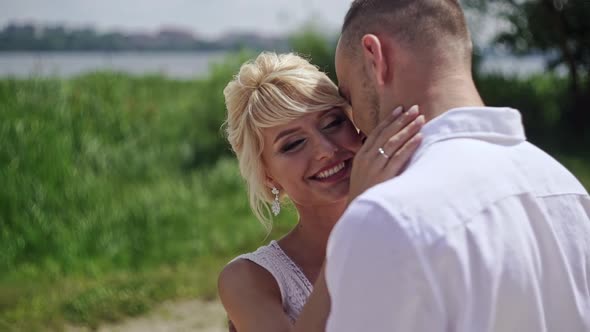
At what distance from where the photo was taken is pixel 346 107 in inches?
113

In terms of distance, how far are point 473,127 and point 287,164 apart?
114 centimetres

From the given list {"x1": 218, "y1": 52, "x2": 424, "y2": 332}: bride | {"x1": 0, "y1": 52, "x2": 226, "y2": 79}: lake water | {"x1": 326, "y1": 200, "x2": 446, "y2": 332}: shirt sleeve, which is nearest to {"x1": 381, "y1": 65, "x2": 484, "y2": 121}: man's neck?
{"x1": 326, "y1": 200, "x2": 446, "y2": 332}: shirt sleeve

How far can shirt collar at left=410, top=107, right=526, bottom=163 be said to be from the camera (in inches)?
70.6

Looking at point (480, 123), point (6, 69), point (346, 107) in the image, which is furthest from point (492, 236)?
point (6, 69)

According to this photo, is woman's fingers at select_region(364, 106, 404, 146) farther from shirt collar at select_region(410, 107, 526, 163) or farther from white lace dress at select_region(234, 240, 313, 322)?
white lace dress at select_region(234, 240, 313, 322)

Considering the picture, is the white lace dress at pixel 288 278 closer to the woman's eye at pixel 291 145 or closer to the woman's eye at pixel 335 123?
the woman's eye at pixel 291 145

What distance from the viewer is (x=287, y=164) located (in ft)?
9.42

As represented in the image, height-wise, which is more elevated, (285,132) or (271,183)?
(285,132)

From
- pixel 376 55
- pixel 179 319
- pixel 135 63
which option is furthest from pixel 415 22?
pixel 135 63

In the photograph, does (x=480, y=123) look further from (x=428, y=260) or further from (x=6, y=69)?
(x=6, y=69)

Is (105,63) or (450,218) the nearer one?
(450,218)

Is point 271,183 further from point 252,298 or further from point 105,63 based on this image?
point 105,63

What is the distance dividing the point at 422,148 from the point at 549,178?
29 centimetres

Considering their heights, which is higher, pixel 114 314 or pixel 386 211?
pixel 386 211
